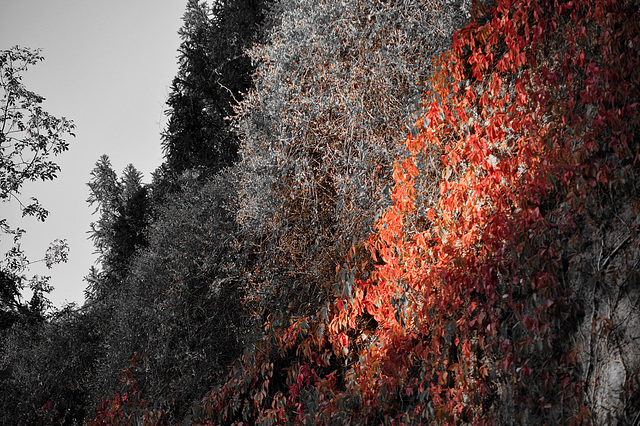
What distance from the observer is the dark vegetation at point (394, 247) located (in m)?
3.63

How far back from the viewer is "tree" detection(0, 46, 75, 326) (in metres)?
9.60

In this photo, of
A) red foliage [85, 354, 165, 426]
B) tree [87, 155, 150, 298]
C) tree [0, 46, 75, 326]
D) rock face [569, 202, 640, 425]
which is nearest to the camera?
rock face [569, 202, 640, 425]

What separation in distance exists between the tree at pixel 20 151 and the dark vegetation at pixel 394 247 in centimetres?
4

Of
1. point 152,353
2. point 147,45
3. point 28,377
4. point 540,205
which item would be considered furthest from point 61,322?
point 540,205

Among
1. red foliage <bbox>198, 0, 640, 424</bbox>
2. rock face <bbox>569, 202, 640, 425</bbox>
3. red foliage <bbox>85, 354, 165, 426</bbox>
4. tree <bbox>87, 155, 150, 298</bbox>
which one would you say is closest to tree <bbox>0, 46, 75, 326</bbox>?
red foliage <bbox>85, 354, 165, 426</bbox>

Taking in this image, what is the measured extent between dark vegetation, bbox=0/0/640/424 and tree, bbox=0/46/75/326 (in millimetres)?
44

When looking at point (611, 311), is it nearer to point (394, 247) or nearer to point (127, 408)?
point (394, 247)

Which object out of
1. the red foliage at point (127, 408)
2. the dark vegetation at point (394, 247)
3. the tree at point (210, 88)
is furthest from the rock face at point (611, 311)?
the tree at point (210, 88)

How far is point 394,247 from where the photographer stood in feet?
17.7

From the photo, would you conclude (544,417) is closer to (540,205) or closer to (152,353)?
(540,205)

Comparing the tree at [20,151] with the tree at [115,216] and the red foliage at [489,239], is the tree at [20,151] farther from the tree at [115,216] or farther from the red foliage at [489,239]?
the tree at [115,216]

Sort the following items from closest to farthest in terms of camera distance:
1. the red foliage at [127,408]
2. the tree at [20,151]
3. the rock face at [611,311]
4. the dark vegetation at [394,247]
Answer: the rock face at [611,311]
the dark vegetation at [394,247]
the red foliage at [127,408]
the tree at [20,151]

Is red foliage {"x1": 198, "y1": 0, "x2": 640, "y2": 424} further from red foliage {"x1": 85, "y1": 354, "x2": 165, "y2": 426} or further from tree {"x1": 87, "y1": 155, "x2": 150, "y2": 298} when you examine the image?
tree {"x1": 87, "y1": 155, "x2": 150, "y2": 298}

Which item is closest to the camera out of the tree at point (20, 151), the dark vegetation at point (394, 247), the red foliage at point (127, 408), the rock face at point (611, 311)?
the rock face at point (611, 311)
